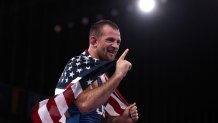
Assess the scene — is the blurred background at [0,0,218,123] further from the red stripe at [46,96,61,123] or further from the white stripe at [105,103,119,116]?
the red stripe at [46,96,61,123]

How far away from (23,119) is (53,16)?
2.39 meters

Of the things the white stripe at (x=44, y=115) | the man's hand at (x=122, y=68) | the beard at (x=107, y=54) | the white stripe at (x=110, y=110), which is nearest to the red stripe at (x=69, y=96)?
the white stripe at (x=44, y=115)

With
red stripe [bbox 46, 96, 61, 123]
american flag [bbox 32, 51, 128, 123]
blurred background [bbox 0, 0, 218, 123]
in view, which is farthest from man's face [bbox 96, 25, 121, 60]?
blurred background [bbox 0, 0, 218, 123]

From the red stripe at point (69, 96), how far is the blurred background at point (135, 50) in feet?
15.6

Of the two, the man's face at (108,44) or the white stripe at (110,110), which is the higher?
the man's face at (108,44)

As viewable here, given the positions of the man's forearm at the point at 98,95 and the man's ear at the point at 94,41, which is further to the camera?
the man's ear at the point at 94,41

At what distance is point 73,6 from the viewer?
8781 mm

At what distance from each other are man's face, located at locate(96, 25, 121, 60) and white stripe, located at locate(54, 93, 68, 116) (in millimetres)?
491

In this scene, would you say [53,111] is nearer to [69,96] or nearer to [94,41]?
[69,96]

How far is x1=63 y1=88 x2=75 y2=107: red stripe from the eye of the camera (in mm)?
2750

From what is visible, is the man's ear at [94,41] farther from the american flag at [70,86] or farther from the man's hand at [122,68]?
the man's hand at [122,68]

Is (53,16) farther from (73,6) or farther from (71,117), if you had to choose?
(71,117)

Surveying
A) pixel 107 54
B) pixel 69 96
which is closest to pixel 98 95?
pixel 69 96

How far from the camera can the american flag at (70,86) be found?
2764mm
